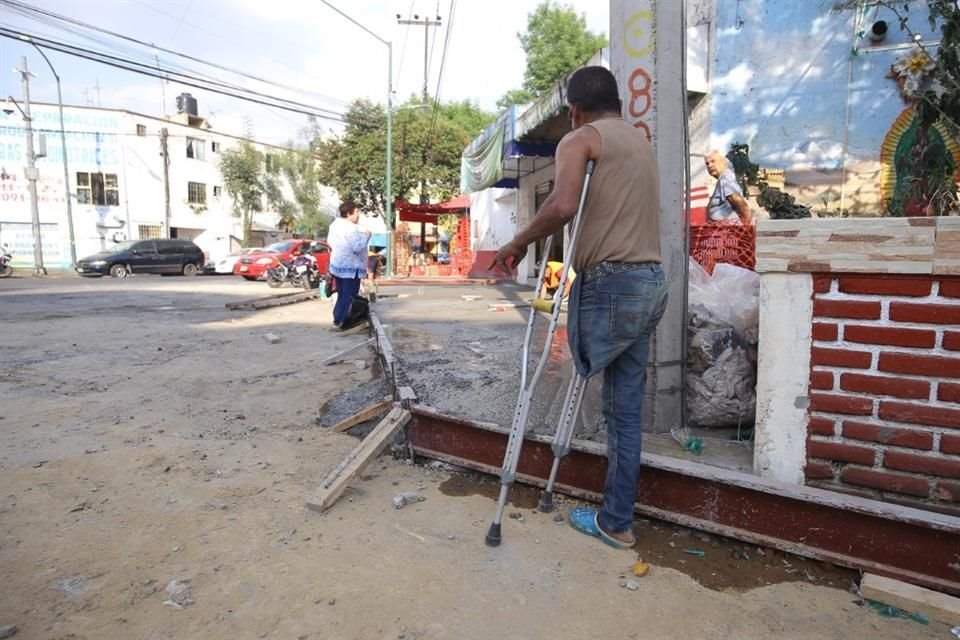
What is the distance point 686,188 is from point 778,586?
1.83m

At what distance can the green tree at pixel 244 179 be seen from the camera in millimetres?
37156

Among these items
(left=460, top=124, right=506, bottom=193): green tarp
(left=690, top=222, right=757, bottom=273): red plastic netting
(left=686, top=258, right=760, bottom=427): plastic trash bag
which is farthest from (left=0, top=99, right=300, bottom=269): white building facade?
(left=686, top=258, right=760, bottom=427): plastic trash bag

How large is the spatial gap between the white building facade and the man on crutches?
3238 centimetres

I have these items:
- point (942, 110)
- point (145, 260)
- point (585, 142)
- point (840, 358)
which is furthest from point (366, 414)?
point (145, 260)

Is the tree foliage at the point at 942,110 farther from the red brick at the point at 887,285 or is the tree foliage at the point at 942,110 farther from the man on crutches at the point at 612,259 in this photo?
the man on crutches at the point at 612,259

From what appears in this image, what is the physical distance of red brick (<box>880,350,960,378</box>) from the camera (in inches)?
79.7

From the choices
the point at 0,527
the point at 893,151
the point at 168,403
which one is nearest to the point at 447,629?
the point at 0,527

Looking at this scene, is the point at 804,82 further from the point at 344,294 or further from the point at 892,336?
the point at 892,336

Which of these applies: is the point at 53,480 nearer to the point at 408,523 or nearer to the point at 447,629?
the point at 408,523

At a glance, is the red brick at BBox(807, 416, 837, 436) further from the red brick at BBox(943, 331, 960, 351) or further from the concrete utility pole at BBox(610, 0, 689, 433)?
the concrete utility pole at BBox(610, 0, 689, 433)


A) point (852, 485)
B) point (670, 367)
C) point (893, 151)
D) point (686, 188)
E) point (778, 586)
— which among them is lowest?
point (778, 586)

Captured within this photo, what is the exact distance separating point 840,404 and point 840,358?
6.9 inches

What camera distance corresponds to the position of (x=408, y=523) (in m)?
2.55

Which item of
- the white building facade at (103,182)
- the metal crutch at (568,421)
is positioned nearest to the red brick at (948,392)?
the metal crutch at (568,421)
